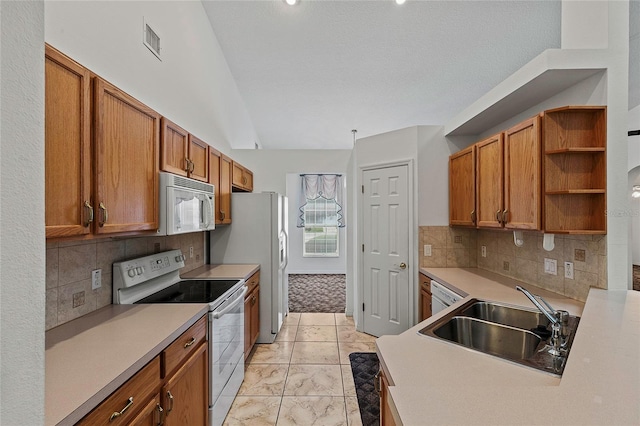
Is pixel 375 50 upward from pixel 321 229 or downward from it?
upward

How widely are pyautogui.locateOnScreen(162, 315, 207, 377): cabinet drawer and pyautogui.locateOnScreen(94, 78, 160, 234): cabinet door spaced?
612mm

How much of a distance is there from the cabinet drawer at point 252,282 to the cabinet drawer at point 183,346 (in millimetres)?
1086

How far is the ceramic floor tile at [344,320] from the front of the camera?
4.18 metres

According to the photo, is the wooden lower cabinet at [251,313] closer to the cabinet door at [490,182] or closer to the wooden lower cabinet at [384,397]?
the wooden lower cabinet at [384,397]

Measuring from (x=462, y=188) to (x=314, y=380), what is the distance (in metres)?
2.29

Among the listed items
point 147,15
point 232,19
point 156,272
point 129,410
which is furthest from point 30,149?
point 232,19

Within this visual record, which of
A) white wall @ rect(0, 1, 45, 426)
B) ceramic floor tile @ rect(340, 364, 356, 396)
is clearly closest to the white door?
ceramic floor tile @ rect(340, 364, 356, 396)

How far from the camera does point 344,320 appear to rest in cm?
430

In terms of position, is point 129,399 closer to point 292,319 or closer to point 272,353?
point 272,353

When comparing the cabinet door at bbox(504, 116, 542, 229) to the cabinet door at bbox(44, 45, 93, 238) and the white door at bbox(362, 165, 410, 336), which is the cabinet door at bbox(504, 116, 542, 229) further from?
the cabinet door at bbox(44, 45, 93, 238)

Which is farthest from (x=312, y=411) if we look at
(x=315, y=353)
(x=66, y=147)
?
(x=66, y=147)

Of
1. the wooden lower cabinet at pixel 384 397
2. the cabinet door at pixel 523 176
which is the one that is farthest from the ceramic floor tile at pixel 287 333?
the cabinet door at pixel 523 176

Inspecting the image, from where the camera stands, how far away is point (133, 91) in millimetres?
2047

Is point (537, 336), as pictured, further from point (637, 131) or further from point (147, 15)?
point (147, 15)
